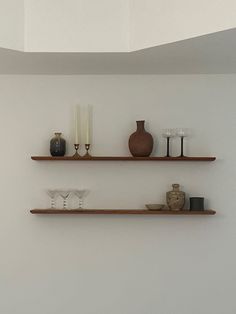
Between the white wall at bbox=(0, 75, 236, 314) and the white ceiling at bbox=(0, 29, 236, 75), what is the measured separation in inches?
6.2

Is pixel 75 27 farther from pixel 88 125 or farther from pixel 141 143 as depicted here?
pixel 141 143

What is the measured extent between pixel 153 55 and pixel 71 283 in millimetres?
1791

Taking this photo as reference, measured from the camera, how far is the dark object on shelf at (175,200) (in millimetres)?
3629

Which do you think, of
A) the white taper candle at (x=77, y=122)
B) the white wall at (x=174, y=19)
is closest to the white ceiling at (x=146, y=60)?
the white wall at (x=174, y=19)

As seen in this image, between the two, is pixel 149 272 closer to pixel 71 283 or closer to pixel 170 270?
pixel 170 270

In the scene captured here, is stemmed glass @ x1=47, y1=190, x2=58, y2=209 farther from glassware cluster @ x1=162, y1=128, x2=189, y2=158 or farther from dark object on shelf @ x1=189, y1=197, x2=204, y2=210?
dark object on shelf @ x1=189, y1=197, x2=204, y2=210

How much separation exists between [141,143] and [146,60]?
0.62 m

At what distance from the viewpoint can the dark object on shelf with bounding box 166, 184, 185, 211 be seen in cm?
363

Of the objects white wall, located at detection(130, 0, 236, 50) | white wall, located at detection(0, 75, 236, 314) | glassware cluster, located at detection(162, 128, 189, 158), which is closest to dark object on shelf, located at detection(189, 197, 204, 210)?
white wall, located at detection(0, 75, 236, 314)

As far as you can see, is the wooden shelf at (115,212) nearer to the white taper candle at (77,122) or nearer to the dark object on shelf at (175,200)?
the dark object on shelf at (175,200)

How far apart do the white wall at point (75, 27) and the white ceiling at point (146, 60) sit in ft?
0.26

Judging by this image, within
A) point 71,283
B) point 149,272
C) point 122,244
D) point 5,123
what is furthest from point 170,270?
point 5,123

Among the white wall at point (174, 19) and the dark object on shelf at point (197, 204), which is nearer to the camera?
the white wall at point (174, 19)

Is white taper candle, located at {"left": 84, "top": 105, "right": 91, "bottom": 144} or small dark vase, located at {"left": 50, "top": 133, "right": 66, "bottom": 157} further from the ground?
white taper candle, located at {"left": 84, "top": 105, "right": 91, "bottom": 144}
